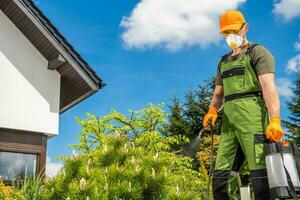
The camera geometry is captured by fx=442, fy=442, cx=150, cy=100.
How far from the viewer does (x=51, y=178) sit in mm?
5938

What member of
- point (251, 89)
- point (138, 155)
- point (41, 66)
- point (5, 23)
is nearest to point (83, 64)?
point (41, 66)

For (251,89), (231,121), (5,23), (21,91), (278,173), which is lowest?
(278,173)

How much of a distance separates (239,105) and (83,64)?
729 centimetres

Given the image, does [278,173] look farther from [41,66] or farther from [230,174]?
[41,66]

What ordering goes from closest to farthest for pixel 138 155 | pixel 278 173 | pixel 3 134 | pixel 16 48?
pixel 278 173 < pixel 138 155 < pixel 3 134 < pixel 16 48

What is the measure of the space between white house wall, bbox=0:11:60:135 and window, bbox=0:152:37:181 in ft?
2.24

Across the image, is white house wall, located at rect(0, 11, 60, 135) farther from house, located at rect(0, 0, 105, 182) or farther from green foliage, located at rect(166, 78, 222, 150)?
green foliage, located at rect(166, 78, 222, 150)

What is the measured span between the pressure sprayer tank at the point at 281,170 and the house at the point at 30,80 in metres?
7.38

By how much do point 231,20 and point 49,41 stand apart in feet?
23.5

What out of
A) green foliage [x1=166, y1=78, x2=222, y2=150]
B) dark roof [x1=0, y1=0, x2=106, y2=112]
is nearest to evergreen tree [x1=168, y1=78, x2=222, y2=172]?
green foliage [x1=166, y1=78, x2=222, y2=150]

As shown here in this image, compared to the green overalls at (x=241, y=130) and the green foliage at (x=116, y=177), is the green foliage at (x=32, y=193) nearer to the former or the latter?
the green foliage at (x=116, y=177)

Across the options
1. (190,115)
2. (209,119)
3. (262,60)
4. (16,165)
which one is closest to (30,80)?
(16,165)

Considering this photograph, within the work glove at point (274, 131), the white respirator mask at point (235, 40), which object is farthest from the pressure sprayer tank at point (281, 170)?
the white respirator mask at point (235, 40)

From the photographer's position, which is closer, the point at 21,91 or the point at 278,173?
the point at 278,173
